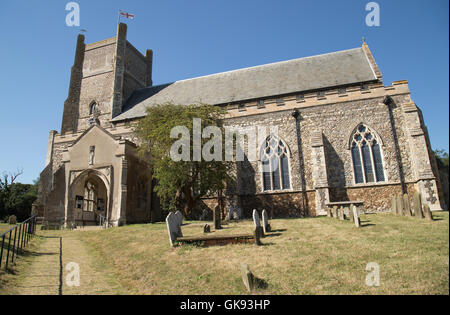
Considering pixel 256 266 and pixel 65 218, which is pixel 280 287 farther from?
pixel 65 218

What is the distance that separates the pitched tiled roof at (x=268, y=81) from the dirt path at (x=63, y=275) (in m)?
12.9

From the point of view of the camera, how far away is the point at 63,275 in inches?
277

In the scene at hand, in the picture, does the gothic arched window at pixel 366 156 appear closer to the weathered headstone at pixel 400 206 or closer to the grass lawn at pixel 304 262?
the weathered headstone at pixel 400 206

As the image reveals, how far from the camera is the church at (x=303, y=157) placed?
16.8 meters

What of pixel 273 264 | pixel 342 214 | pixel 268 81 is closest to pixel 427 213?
pixel 342 214

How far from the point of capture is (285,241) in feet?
29.7

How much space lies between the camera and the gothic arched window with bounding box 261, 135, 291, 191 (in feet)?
61.6

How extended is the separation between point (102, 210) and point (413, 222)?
1968 cm

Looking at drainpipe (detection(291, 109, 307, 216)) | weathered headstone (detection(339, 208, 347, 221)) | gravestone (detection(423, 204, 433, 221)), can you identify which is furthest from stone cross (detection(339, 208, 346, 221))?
drainpipe (detection(291, 109, 307, 216))

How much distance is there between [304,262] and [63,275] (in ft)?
19.1

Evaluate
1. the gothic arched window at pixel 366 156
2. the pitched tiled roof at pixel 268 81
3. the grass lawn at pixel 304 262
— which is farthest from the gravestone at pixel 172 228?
the gothic arched window at pixel 366 156

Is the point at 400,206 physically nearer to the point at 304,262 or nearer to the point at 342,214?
the point at 342,214
